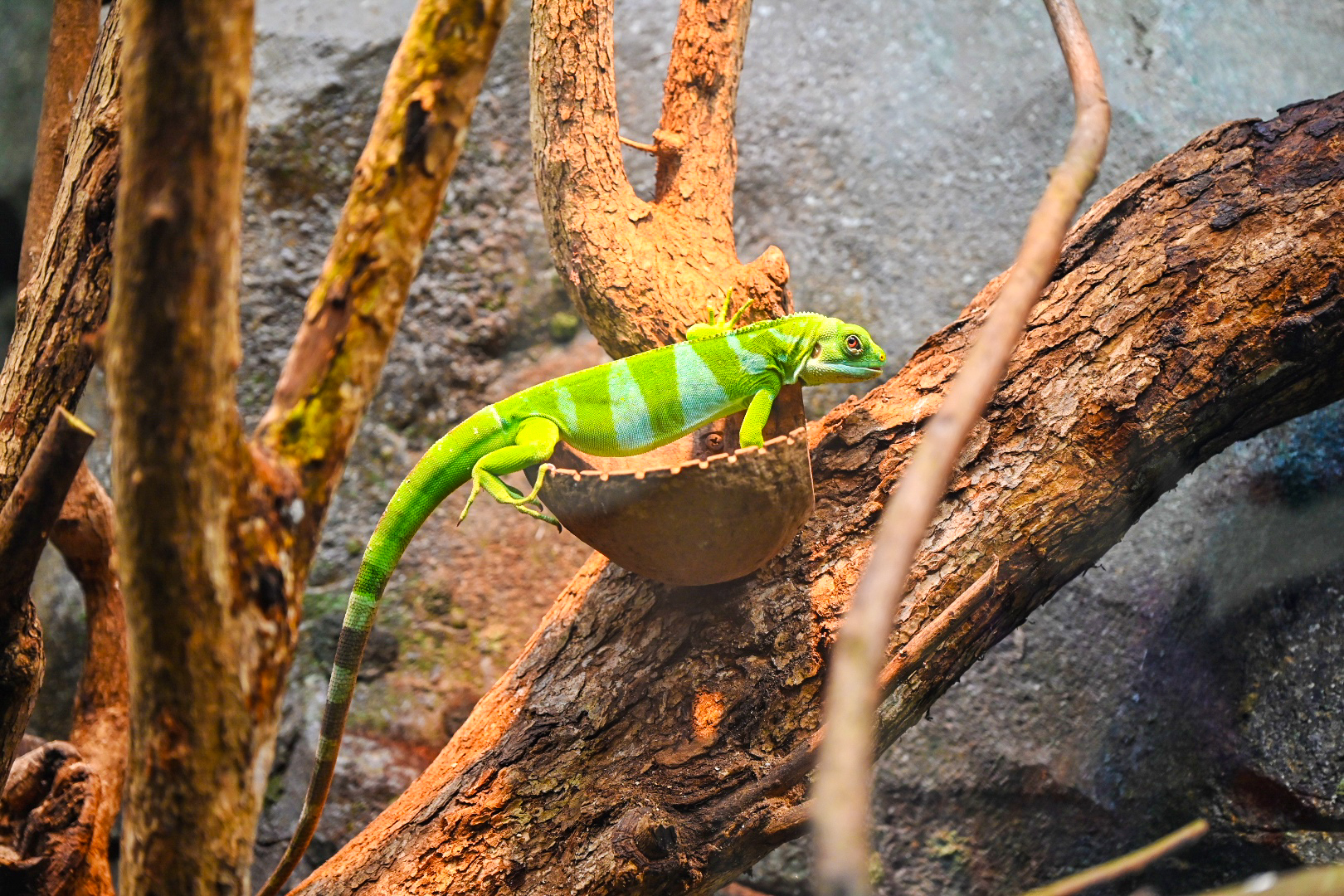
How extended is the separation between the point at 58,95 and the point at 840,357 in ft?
10.6

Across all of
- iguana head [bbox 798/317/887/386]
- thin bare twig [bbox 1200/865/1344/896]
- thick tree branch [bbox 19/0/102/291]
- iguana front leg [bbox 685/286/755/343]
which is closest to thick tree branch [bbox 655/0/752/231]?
iguana front leg [bbox 685/286/755/343]

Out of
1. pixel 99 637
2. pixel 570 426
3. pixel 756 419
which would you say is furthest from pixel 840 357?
pixel 99 637

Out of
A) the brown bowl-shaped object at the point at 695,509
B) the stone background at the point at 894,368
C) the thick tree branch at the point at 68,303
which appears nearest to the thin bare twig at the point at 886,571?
the brown bowl-shaped object at the point at 695,509

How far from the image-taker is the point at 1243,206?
2.71 m

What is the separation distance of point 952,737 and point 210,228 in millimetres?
3850

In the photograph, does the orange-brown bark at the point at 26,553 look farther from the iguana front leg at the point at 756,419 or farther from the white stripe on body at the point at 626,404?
the iguana front leg at the point at 756,419

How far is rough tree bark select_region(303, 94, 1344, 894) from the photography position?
2299 millimetres

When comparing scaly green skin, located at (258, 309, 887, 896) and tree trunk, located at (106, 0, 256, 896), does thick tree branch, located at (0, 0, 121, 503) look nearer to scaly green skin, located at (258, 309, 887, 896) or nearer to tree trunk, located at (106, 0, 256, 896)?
scaly green skin, located at (258, 309, 887, 896)

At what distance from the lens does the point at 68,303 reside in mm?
2850

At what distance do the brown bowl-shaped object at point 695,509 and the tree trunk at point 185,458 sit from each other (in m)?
0.81

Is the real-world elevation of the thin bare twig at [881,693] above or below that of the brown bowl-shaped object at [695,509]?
below

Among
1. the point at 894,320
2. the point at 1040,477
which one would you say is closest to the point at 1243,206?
the point at 1040,477

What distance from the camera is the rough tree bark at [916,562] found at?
2.30 metres

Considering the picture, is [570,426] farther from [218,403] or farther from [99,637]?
[99,637]
